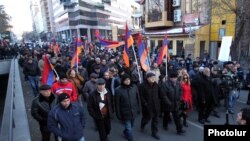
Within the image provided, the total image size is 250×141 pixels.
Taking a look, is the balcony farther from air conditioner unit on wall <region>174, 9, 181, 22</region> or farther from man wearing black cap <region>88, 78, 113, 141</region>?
man wearing black cap <region>88, 78, 113, 141</region>

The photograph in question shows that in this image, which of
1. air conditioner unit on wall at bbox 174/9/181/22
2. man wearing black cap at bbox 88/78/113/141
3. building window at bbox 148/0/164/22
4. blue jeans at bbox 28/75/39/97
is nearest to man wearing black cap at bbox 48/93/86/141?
man wearing black cap at bbox 88/78/113/141

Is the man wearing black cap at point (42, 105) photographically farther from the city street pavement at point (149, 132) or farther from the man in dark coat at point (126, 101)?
the city street pavement at point (149, 132)

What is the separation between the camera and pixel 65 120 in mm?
4418

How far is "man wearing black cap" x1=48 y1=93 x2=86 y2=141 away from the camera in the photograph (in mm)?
4402

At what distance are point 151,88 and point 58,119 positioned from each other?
2715 mm

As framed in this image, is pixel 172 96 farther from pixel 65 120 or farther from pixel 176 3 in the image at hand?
pixel 176 3

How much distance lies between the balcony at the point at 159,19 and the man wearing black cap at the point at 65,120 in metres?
24.8

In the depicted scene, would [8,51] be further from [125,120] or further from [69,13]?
[69,13]

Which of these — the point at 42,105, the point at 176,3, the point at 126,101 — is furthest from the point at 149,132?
the point at 176,3

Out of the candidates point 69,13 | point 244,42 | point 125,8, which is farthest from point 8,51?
point 125,8

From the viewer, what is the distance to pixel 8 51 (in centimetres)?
2756

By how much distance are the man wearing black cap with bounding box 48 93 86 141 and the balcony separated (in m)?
24.8

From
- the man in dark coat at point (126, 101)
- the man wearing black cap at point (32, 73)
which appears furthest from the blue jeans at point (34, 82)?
the man in dark coat at point (126, 101)

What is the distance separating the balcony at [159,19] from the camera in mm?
28031
